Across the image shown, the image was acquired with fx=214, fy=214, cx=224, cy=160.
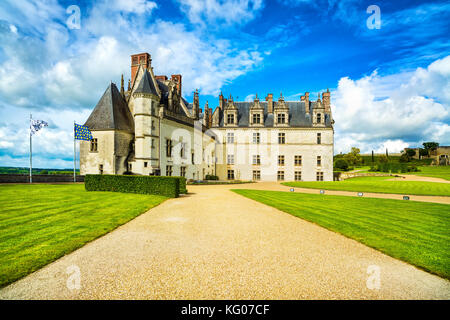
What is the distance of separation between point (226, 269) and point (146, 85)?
2433 cm

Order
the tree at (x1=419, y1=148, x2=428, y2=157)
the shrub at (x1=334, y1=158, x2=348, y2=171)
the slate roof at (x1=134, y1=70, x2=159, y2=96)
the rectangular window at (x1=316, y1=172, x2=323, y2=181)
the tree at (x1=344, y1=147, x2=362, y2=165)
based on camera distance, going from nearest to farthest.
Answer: the slate roof at (x1=134, y1=70, x2=159, y2=96) < the rectangular window at (x1=316, y1=172, x2=323, y2=181) < the shrub at (x1=334, y1=158, x2=348, y2=171) < the tree at (x1=344, y1=147, x2=362, y2=165) < the tree at (x1=419, y1=148, x2=428, y2=157)

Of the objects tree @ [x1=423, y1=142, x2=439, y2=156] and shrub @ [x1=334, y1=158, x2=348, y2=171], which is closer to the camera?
shrub @ [x1=334, y1=158, x2=348, y2=171]

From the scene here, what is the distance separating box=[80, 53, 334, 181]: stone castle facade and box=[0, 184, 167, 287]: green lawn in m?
15.0

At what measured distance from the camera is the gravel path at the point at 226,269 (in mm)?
3807

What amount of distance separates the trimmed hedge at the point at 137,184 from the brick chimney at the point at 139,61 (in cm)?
1662

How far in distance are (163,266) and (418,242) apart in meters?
6.96

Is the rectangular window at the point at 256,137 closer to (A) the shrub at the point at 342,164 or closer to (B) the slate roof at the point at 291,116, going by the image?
(B) the slate roof at the point at 291,116

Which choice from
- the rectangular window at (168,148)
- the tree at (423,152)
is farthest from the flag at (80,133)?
the tree at (423,152)

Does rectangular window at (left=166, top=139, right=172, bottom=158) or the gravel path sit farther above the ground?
rectangular window at (left=166, top=139, right=172, bottom=158)

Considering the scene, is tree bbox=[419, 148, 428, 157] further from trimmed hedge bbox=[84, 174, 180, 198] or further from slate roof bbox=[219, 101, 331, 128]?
trimmed hedge bbox=[84, 174, 180, 198]

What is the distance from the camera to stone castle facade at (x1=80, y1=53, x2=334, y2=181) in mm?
26891

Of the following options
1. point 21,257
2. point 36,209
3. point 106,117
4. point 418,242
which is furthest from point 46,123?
point 418,242

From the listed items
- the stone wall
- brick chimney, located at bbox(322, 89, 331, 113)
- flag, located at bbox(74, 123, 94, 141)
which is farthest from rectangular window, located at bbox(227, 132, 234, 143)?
the stone wall
